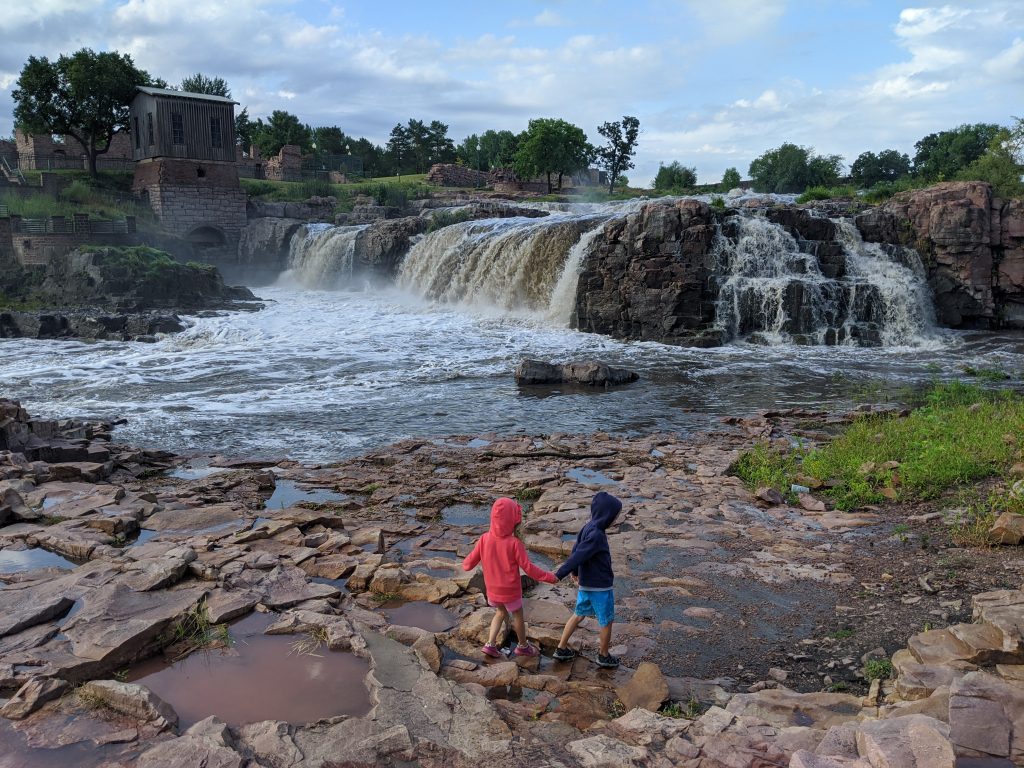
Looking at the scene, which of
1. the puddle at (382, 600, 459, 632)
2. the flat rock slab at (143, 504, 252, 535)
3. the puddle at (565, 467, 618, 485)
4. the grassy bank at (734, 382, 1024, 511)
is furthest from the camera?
the puddle at (565, 467, 618, 485)

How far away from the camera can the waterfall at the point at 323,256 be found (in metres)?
31.5

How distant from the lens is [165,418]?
40.9 feet

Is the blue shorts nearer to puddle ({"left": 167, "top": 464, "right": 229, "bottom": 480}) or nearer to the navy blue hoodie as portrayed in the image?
the navy blue hoodie

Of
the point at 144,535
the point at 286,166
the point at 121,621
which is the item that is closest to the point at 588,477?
the point at 144,535

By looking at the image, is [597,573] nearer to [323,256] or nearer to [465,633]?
[465,633]

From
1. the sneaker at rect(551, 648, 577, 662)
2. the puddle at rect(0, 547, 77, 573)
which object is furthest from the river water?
the sneaker at rect(551, 648, 577, 662)

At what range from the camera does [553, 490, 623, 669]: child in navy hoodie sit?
184 inches

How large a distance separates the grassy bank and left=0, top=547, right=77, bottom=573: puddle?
6610 millimetres

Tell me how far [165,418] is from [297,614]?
8.65 metres

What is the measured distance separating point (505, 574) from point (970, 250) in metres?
21.4

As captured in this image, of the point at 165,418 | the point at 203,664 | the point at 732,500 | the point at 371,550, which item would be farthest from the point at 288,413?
the point at 203,664

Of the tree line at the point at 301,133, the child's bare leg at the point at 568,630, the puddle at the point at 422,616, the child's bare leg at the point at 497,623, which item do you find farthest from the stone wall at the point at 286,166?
the child's bare leg at the point at 568,630

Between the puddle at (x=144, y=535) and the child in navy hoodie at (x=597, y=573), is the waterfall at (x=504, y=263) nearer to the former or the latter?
the puddle at (x=144, y=535)

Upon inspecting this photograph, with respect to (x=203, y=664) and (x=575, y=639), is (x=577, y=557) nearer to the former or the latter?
(x=575, y=639)
